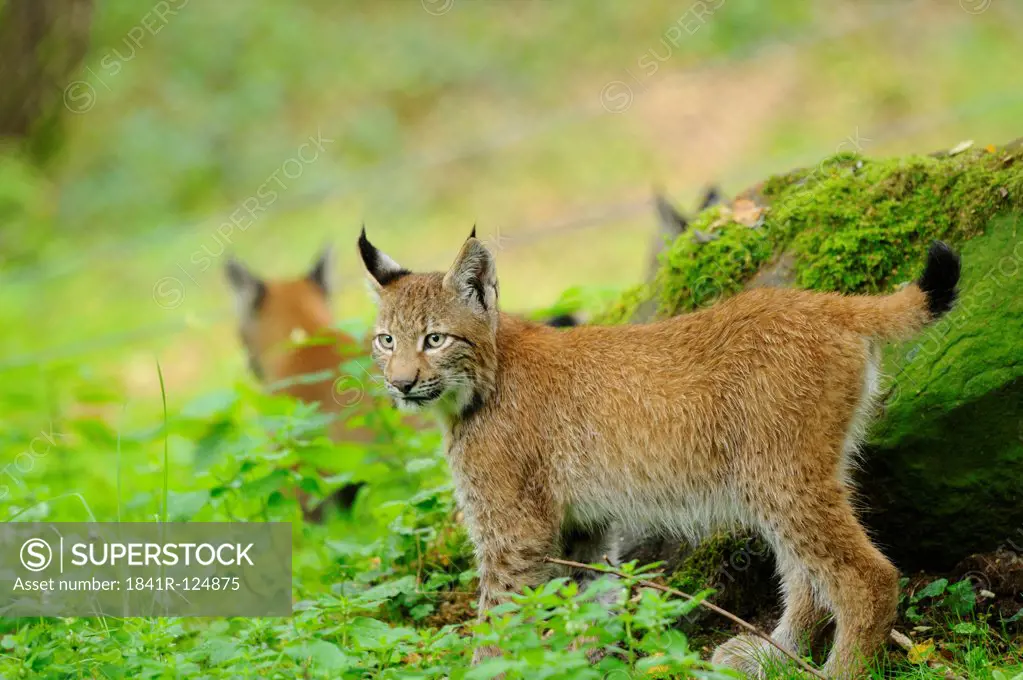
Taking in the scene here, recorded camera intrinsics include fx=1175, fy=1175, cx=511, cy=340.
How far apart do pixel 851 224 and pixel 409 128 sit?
13.2m

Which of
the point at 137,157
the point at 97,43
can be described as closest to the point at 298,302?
the point at 137,157

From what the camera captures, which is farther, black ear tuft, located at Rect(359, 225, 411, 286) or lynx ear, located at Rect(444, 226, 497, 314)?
black ear tuft, located at Rect(359, 225, 411, 286)

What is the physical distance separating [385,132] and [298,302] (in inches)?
359

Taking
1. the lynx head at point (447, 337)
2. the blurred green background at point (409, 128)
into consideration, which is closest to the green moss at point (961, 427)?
the lynx head at point (447, 337)

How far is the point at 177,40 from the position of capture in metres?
19.1

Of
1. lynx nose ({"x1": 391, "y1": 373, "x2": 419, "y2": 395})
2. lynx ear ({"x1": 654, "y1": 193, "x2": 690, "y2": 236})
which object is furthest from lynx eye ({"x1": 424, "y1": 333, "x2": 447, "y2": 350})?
lynx ear ({"x1": 654, "y1": 193, "x2": 690, "y2": 236})

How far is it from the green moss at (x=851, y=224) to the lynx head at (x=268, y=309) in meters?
3.76

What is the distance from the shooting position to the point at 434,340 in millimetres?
5047

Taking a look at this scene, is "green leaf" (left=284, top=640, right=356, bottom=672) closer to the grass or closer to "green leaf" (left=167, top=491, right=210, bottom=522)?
"green leaf" (left=167, top=491, right=210, bottom=522)

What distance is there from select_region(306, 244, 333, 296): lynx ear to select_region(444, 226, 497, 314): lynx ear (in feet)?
15.2

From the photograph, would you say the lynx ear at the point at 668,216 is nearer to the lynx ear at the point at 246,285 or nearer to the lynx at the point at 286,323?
the lynx at the point at 286,323

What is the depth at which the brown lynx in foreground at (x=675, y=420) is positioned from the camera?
14.8ft

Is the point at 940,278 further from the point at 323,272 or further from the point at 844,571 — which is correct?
the point at 323,272

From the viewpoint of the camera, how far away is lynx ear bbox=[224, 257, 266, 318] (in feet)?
30.4
